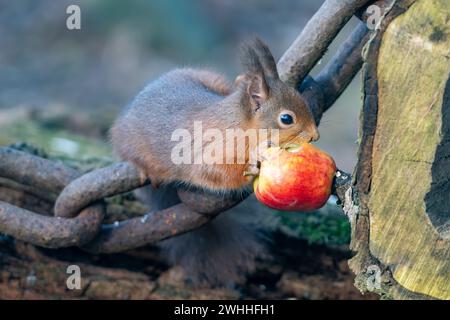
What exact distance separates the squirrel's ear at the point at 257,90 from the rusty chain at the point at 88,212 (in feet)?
1.00

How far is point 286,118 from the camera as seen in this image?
102 inches

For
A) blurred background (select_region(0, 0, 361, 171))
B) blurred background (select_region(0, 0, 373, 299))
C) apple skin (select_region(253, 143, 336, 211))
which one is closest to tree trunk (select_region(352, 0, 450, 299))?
apple skin (select_region(253, 143, 336, 211))

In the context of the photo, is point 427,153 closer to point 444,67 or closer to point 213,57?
point 444,67

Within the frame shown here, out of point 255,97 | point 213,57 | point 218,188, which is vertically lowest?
point 218,188

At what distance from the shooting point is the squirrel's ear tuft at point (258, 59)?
2454 millimetres

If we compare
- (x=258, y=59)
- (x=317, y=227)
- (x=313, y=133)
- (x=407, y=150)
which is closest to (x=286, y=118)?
(x=313, y=133)

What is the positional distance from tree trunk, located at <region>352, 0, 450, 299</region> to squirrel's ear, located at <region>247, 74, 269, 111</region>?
69cm

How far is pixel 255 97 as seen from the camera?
264 cm

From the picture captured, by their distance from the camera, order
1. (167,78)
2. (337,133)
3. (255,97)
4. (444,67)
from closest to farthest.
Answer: (444,67), (255,97), (167,78), (337,133)

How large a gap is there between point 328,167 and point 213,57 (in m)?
4.19

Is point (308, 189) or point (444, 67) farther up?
point (444, 67)

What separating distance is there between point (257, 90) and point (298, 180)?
1.90 feet

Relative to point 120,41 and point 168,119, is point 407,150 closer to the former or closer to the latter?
point 168,119

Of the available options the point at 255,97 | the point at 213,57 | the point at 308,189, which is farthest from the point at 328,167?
the point at 213,57
